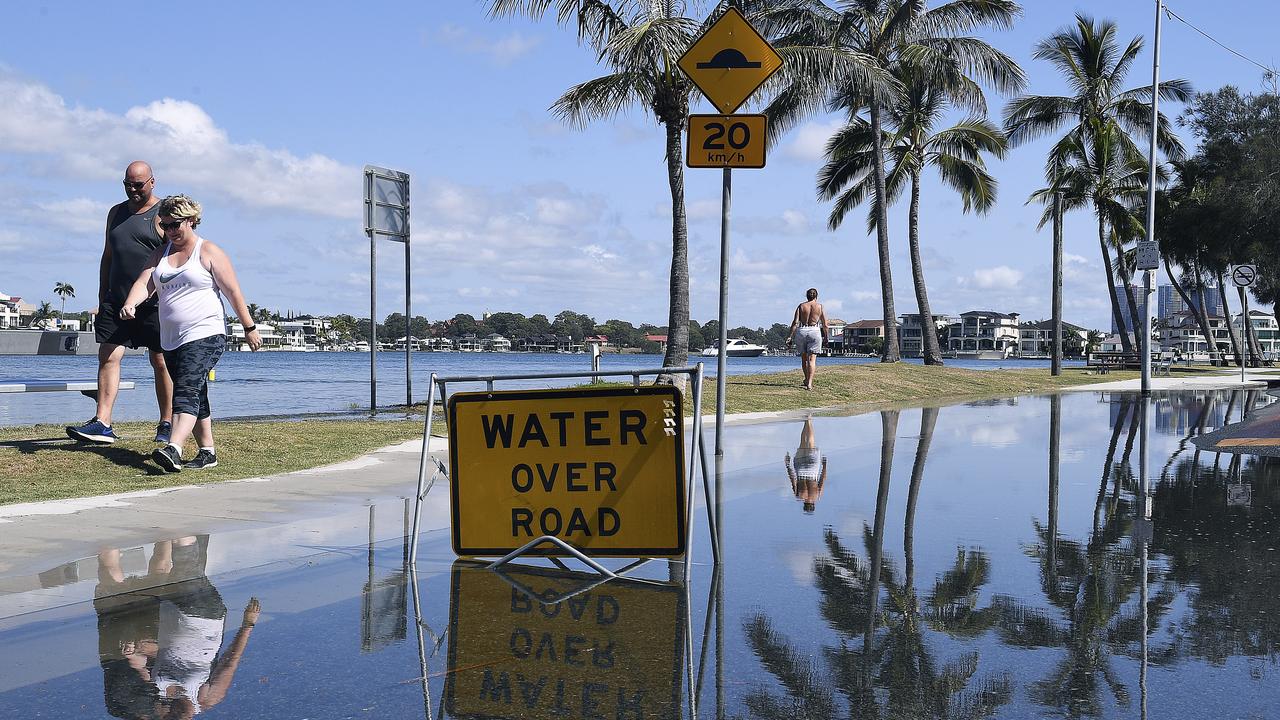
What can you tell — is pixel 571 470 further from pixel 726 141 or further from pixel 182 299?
pixel 726 141

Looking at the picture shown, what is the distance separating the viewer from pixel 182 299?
8875 millimetres

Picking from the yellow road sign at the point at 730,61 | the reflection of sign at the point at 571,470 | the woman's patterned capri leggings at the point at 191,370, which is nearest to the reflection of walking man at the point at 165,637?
the reflection of sign at the point at 571,470

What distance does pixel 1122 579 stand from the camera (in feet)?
19.1

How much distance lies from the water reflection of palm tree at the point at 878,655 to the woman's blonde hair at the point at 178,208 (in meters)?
5.48

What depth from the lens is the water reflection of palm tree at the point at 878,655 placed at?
382 cm

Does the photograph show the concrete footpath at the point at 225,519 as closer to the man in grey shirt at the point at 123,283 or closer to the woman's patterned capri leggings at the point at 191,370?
the woman's patterned capri leggings at the point at 191,370

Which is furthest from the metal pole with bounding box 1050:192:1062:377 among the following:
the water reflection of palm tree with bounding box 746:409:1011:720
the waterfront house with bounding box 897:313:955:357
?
the waterfront house with bounding box 897:313:955:357

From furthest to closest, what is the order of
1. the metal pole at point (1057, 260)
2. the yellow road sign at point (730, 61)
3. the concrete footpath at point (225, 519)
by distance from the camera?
the metal pole at point (1057, 260), the yellow road sign at point (730, 61), the concrete footpath at point (225, 519)

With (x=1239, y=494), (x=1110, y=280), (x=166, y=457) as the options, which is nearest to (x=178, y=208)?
(x=166, y=457)

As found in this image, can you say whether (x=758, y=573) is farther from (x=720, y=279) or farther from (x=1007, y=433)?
(x=1007, y=433)

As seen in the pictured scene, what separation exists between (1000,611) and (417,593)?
8.79ft

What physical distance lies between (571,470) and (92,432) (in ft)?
16.9

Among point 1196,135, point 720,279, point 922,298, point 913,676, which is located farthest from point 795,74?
point 1196,135

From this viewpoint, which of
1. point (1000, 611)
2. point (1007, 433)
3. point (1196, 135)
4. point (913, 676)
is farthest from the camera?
point (1196, 135)
